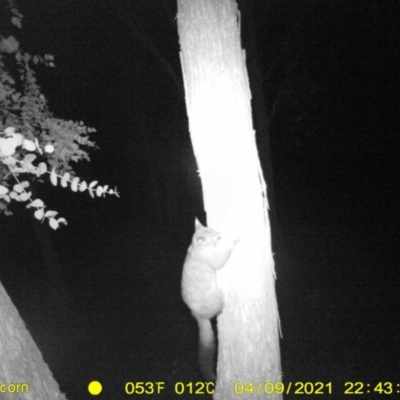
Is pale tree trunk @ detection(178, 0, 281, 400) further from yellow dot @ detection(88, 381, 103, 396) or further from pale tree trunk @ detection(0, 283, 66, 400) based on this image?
yellow dot @ detection(88, 381, 103, 396)

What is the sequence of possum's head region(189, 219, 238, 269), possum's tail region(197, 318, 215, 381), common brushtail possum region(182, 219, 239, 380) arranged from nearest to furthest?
possum's head region(189, 219, 238, 269)
common brushtail possum region(182, 219, 239, 380)
possum's tail region(197, 318, 215, 381)

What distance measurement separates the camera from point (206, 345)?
4.40 m

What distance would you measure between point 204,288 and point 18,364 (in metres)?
1.76

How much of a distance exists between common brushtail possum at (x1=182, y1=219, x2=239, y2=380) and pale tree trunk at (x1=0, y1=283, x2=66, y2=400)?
1.50 metres

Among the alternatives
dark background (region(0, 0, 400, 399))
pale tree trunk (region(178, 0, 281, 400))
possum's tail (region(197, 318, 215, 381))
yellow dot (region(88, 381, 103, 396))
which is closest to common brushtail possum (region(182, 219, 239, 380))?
possum's tail (region(197, 318, 215, 381))

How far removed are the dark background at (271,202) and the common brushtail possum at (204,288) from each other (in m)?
4.48

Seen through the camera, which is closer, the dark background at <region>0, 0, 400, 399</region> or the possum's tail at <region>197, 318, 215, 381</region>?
the possum's tail at <region>197, 318, 215, 381</region>

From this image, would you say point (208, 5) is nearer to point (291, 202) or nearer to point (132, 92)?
point (132, 92)

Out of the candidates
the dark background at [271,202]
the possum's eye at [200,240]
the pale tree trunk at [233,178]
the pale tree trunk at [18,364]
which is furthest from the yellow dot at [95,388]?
the pale tree trunk at [233,178]

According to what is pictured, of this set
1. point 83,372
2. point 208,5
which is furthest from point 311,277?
point 208,5

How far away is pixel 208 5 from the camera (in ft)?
9.86

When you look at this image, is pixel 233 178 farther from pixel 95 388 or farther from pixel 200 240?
pixel 95 388

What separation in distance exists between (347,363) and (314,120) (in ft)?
71.9

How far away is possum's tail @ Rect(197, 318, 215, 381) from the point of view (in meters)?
4.37
